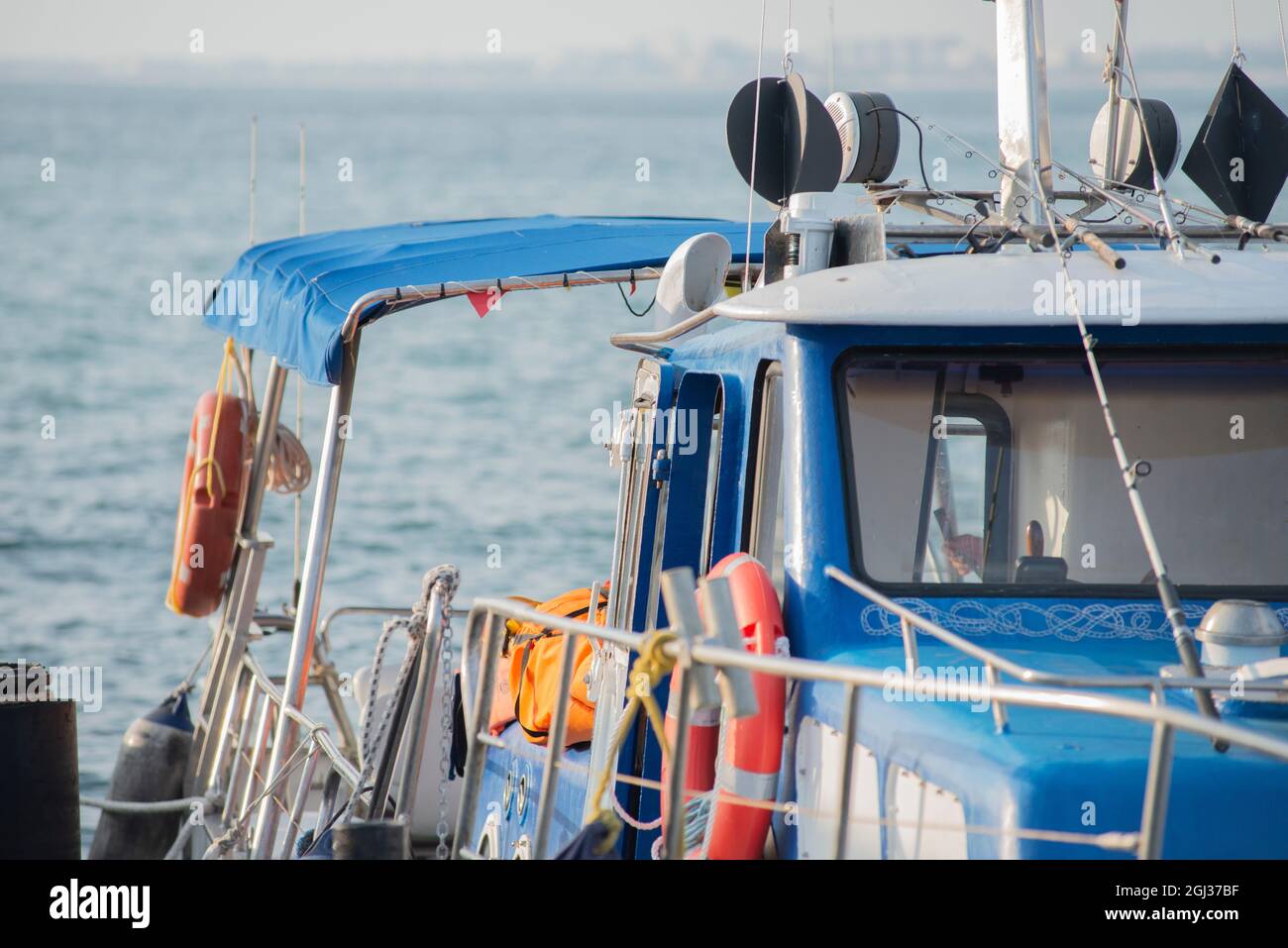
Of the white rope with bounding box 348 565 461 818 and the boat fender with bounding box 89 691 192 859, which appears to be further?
the boat fender with bounding box 89 691 192 859

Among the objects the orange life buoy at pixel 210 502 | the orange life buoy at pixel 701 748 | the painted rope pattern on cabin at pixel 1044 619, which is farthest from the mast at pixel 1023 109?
the orange life buoy at pixel 210 502

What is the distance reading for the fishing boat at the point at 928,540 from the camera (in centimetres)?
341

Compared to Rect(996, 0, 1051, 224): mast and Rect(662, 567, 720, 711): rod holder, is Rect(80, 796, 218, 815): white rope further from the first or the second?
Rect(662, 567, 720, 711): rod holder

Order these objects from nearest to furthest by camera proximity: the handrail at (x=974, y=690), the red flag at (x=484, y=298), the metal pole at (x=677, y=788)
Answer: the handrail at (x=974, y=690), the metal pole at (x=677, y=788), the red flag at (x=484, y=298)

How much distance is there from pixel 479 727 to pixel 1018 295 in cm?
171

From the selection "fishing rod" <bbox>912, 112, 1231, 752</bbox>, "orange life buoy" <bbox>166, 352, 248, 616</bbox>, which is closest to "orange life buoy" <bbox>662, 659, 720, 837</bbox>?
"fishing rod" <bbox>912, 112, 1231, 752</bbox>

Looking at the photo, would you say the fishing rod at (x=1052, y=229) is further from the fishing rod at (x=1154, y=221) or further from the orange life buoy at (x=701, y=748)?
the orange life buoy at (x=701, y=748)

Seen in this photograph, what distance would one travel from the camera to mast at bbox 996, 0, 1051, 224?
193 inches

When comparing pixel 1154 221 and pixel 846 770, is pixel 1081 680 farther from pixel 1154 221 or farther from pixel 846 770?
pixel 1154 221

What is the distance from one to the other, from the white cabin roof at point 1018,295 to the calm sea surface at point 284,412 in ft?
2.77

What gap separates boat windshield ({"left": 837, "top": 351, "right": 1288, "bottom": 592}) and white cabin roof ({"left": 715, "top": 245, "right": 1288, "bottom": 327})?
0.54 feet

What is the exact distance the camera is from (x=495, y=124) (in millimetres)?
107500
